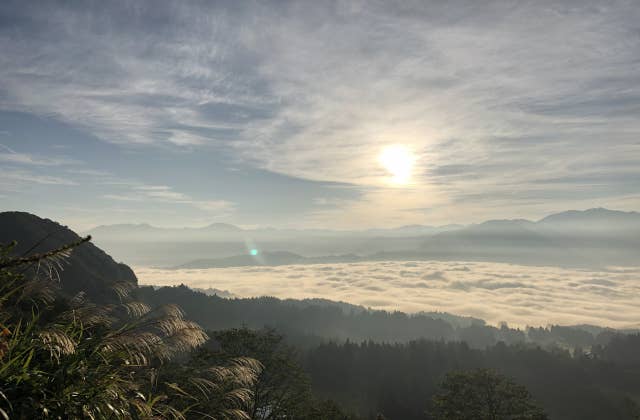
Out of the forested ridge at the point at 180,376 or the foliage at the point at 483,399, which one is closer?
the forested ridge at the point at 180,376

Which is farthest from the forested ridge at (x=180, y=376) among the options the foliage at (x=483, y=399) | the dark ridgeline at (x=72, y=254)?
the dark ridgeline at (x=72, y=254)

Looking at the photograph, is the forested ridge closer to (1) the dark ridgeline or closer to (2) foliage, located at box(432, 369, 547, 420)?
(2) foliage, located at box(432, 369, 547, 420)

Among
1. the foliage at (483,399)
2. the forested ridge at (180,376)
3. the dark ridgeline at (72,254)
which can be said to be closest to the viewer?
the forested ridge at (180,376)

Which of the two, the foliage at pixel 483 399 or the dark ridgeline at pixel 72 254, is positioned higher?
the dark ridgeline at pixel 72 254

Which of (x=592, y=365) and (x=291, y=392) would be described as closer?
(x=291, y=392)

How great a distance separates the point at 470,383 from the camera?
34906 millimetres

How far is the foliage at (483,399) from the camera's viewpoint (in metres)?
32.5

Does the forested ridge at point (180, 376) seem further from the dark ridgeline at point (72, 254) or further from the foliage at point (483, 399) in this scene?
the dark ridgeline at point (72, 254)

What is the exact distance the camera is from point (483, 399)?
113 ft

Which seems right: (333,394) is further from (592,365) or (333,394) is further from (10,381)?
(10,381)

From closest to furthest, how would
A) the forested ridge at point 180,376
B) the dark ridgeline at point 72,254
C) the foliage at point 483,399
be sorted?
the forested ridge at point 180,376 < the foliage at point 483,399 < the dark ridgeline at point 72,254

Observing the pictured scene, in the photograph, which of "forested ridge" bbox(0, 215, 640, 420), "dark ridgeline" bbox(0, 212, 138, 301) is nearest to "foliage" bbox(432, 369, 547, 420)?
"forested ridge" bbox(0, 215, 640, 420)

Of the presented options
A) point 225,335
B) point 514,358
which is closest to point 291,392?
point 225,335

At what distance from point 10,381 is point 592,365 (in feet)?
532
